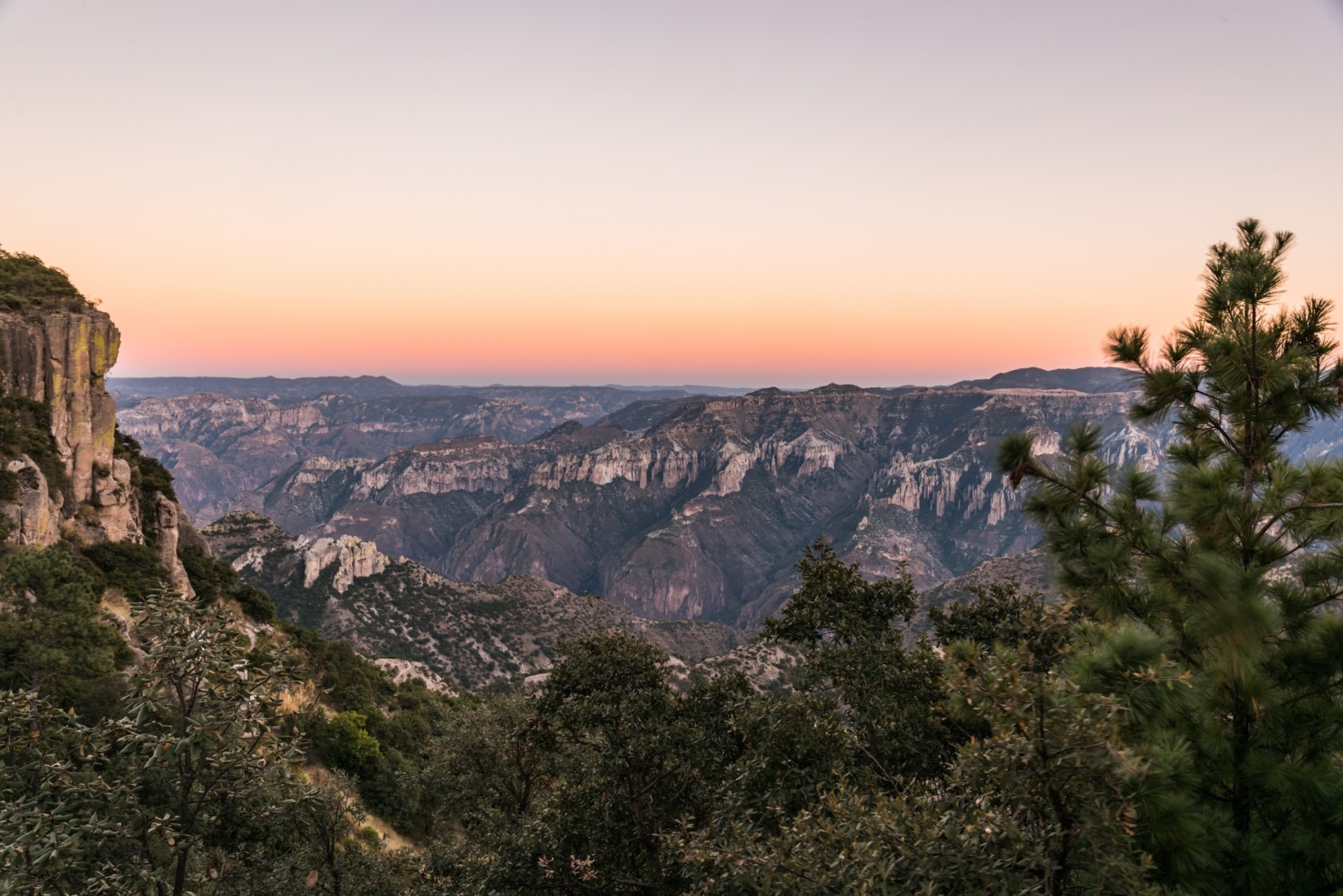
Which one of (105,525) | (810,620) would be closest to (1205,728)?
(810,620)

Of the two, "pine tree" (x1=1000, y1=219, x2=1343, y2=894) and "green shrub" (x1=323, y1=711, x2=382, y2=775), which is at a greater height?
"pine tree" (x1=1000, y1=219, x2=1343, y2=894)

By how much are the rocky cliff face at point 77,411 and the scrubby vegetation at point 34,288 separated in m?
1.76

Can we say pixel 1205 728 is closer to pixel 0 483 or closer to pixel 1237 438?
pixel 1237 438

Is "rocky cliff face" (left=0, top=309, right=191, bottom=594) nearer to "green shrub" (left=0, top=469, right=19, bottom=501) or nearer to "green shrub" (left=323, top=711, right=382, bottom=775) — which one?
"green shrub" (left=0, top=469, right=19, bottom=501)

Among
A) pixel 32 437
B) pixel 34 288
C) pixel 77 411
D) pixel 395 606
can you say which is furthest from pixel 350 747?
pixel 395 606

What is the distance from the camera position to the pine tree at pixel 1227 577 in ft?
24.5

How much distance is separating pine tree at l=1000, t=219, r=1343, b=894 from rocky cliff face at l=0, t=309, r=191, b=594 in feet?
169

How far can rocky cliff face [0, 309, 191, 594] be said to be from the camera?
138 ft

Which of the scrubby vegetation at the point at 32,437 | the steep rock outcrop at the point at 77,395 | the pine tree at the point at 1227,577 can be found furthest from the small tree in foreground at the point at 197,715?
the steep rock outcrop at the point at 77,395

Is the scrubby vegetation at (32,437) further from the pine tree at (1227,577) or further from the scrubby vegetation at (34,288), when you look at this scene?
the pine tree at (1227,577)

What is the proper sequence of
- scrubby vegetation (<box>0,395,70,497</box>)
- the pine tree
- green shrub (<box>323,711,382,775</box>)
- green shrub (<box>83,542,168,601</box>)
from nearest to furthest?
the pine tree, scrubby vegetation (<box>0,395,70,497</box>), green shrub (<box>83,542,168,601</box>), green shrub (<box>323,711,382,775</box>)

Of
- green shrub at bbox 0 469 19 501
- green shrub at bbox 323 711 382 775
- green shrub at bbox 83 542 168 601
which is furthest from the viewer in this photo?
green shrub at bbox 323 711 382 775

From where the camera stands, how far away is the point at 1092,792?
607cm

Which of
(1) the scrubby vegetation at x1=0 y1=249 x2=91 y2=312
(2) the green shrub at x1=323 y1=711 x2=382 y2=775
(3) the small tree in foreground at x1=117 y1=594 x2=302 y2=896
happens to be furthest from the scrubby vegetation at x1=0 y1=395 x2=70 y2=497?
(3) the small tree in foreground at x1=117 y1=594 x2=302 y2=896
